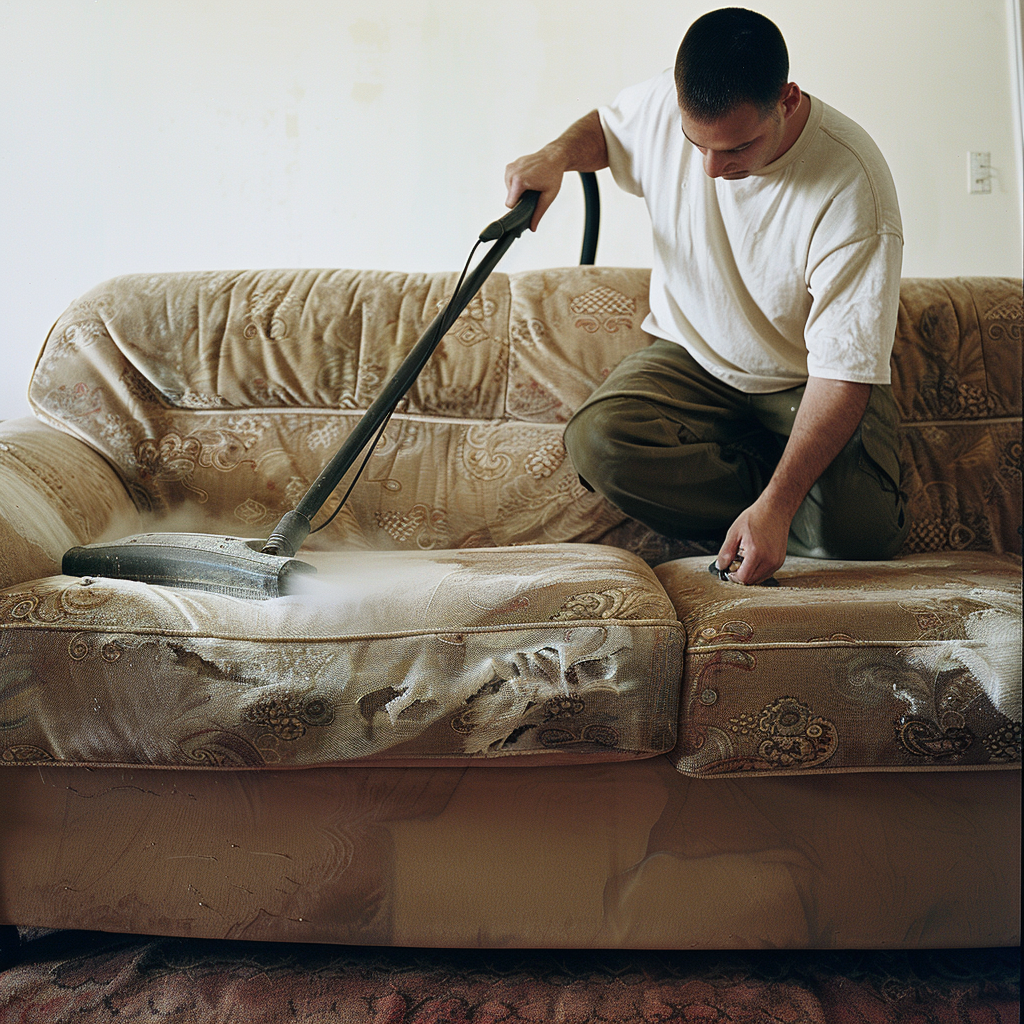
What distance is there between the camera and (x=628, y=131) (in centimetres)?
132

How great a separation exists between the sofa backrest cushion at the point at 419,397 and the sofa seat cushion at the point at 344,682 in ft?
1.66

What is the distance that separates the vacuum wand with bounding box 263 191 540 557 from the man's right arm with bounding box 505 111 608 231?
0.02 m

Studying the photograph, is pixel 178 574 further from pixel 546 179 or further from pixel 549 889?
pixel 546 179

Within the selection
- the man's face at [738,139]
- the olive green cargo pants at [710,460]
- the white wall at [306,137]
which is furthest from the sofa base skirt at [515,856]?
the white wall at [306,137]

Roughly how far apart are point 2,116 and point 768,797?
229 cm

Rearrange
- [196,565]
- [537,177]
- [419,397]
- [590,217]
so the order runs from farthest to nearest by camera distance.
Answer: [590,217] → [419,397] → [537,177] → [196,565]

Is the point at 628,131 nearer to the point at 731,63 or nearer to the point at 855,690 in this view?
Result: the point at 731,63

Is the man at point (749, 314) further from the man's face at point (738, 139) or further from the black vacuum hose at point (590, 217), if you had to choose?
the black vacuum hose at point (590, 217)

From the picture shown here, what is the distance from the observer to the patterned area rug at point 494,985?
0.79 meters

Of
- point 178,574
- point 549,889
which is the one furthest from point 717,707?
point 178,574

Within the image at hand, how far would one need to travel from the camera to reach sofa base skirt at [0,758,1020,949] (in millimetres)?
796

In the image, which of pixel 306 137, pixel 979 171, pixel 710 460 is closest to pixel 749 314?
pixel 710 460

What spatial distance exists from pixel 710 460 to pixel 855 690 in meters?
0.52

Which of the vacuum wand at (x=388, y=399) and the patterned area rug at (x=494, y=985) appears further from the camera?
the vacuum wand at (x=388, y=399)
